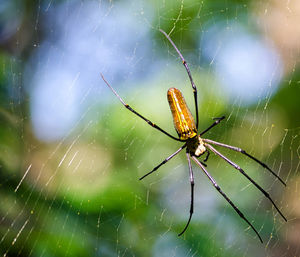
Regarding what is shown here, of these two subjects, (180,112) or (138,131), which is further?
(138,131)

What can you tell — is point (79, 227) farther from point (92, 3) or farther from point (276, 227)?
point (92, 3)

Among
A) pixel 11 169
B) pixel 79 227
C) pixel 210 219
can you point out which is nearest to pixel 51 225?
pixel 79 227

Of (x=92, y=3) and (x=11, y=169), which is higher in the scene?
(x=92, y=3)

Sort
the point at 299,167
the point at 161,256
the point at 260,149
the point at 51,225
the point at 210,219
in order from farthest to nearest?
the point at 260,149
the point at 299,167
the point at 210,219
the point at 161,256
the point at 51,225
